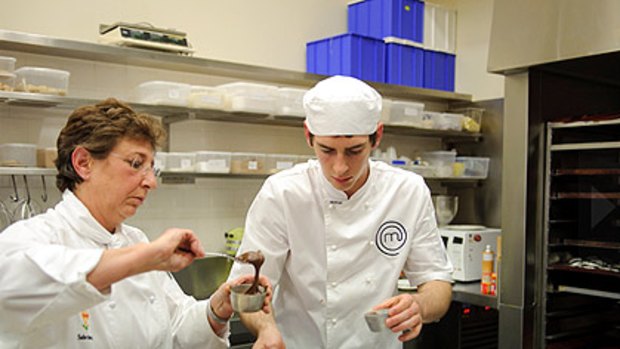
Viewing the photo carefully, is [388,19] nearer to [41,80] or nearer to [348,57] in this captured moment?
[348,57]

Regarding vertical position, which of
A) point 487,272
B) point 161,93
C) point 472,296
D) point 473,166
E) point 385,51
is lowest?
point 472,296

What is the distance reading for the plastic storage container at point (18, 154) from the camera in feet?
9.71

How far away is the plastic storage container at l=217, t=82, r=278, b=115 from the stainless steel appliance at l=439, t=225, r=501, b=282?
141 cm

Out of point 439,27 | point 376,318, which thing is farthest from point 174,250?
point 439,27

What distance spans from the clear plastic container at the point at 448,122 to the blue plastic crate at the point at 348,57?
1.70 feet

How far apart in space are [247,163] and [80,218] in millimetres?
2076

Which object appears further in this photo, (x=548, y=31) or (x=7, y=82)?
(x=7, y=82)

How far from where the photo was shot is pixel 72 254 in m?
1.22

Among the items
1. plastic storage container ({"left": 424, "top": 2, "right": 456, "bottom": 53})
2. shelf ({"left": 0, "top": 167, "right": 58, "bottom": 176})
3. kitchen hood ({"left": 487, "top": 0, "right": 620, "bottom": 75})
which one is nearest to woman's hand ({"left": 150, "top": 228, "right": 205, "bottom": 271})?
kitchen hood ({"left": 487, "top": 0, "right": 620, "bottom": 75})

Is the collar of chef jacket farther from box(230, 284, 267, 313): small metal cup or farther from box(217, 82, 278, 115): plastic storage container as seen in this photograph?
box(217, 82, 278, 115): plastic storage container

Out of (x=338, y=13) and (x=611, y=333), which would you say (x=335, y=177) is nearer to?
(x=611, y=333)

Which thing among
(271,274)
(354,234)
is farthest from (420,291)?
(271,274)

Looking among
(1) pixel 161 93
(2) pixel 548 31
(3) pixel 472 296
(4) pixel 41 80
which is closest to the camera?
(2) pixel 548 31

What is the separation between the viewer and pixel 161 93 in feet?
10.8
